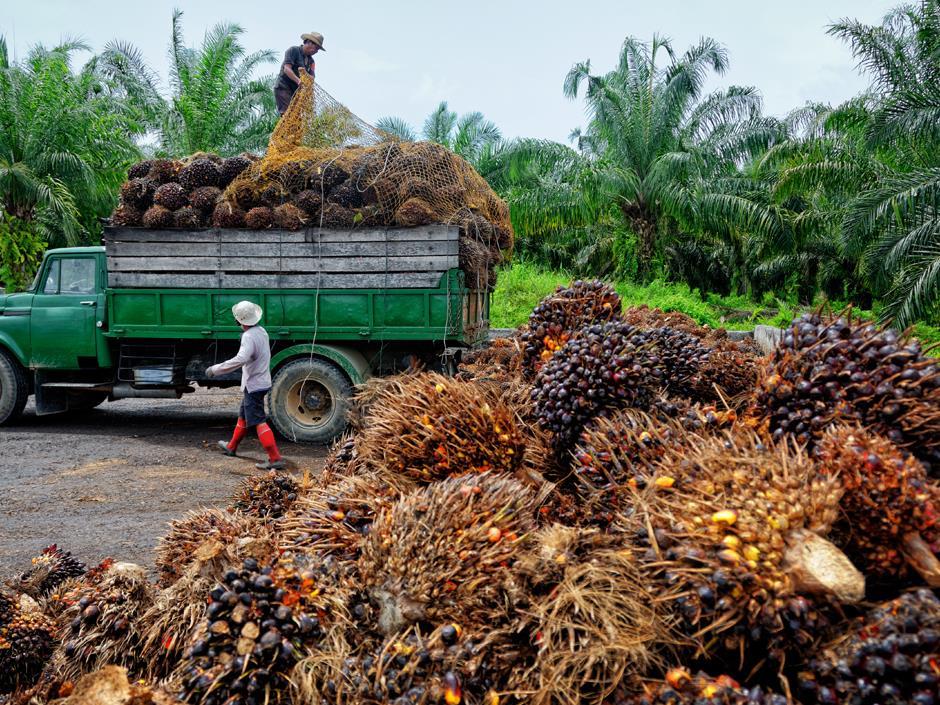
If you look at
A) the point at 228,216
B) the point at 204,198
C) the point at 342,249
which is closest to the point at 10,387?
the point at 204,198

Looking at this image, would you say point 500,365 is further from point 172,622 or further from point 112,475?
point 112,475

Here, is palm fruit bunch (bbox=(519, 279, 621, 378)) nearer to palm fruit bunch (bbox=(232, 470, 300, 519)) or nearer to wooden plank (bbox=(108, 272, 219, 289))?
palm fruit bunch (bbox=(232, 470, 300, 519))

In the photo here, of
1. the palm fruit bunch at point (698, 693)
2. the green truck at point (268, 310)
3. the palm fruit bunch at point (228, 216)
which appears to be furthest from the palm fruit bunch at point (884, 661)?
the palm fruit bunch at point (228, 216)

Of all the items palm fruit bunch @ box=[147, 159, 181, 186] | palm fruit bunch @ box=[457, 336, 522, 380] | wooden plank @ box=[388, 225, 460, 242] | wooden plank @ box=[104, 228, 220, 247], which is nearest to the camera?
palm fruit bunch @ box=[457, 336, 522, 380]

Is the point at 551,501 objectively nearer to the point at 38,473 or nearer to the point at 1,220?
the point at 38,473

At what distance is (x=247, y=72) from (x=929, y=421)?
2038 centimetres

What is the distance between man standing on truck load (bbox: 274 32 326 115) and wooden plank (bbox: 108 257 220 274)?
2415 mm

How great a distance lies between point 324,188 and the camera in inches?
326

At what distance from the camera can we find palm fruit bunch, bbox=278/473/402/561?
86.8 inches

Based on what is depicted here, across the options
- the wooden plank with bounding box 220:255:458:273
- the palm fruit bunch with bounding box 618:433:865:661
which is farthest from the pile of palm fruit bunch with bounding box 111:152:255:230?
the palm fruit bunch with bounding box 618:433:865:661

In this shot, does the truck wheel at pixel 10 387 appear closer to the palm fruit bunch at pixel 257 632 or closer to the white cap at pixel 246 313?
the white cap at pixel 246 313

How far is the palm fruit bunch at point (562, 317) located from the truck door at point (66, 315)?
747 cm

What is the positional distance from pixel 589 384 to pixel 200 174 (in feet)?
24.0

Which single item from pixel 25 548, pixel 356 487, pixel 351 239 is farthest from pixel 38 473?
pixel 356 487
